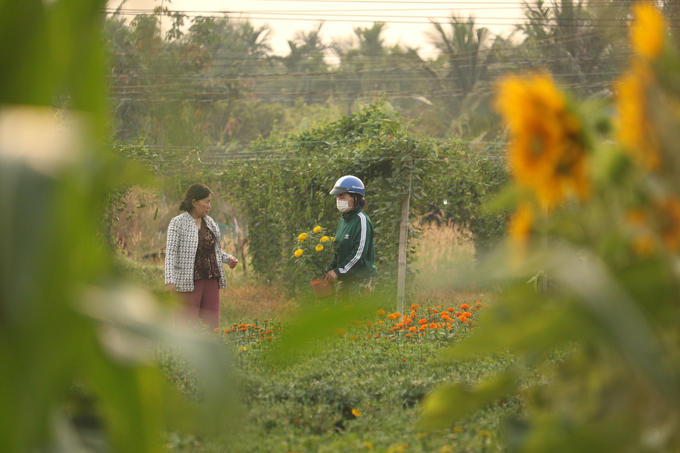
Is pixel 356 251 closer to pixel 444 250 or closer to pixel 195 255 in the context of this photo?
pixel 195 255

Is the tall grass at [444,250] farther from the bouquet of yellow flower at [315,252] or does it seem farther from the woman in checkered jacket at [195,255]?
the woman in checkered jacket at [195,255]

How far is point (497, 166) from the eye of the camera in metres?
7.78

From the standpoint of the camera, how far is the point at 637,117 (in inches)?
28.2

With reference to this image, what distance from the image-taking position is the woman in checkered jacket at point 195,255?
14.9 ft

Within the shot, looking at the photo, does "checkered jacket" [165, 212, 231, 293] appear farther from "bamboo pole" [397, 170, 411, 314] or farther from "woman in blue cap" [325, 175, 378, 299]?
"bamboo pole" [397, 170, 411, 314]

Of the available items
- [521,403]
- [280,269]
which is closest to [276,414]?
[521,403]

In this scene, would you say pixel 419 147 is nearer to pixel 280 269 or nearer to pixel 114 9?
pixel 280 269

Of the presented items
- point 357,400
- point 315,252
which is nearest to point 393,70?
point 315,252

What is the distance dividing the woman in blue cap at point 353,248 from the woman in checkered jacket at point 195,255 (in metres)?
1.00

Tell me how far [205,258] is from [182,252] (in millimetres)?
228

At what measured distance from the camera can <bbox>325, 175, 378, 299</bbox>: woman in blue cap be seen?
462cm

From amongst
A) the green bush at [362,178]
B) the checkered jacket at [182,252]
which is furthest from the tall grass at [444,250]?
the checkered jacket at [182,252]

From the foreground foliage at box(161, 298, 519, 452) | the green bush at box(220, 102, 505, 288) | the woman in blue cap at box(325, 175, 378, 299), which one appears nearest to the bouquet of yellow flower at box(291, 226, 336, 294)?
the green bush at box(220, 102, 505, 288)

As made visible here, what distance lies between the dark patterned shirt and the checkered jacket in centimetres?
9
